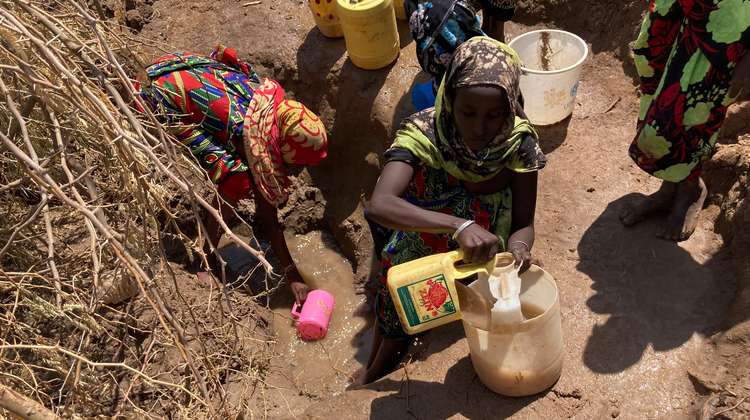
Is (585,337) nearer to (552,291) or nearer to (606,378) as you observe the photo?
(606,378)

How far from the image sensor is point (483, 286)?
6.65ft

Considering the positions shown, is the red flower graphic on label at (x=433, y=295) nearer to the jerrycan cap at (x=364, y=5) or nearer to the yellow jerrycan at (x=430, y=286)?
the yellow jerrycan at (x=430, y=286)

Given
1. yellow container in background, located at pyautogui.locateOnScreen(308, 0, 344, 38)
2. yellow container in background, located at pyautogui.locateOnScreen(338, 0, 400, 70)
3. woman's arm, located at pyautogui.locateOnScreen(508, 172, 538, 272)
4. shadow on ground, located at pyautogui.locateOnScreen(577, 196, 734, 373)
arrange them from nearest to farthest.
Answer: woman's arm, located at pyautogui.locateOnScreen(508, 172, 538, 272) < shadow on ground, located at pyautogui.locateOnScreen(577, 196, 734, 373) < yellow container in background, located at pyautogui.locateOnScreen(338, 0, 400, 70) < yellow container in background, located at pyautogui.locateOnScreen(308, 0, 344, 38)

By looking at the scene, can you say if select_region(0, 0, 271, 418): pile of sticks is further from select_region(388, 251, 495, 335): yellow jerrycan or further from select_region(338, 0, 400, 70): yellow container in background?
select_region(338, 0, 400, 70): yellow container in background

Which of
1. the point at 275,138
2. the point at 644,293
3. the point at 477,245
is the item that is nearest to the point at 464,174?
the point at 477,245

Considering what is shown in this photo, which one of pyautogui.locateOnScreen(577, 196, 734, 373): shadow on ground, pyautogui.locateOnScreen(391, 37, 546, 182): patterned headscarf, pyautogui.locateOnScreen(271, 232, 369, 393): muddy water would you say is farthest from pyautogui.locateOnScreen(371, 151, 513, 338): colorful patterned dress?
pyautogui.locateOnScreen(271, 232, 369, 393): muddy water

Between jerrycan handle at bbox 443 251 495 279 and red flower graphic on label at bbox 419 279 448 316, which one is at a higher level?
jerrycan handle at bbox 443 251 495 279

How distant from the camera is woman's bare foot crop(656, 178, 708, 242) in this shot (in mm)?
2729

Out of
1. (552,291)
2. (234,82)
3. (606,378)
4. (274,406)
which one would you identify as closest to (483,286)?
(552,291)

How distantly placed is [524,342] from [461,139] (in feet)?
2.46

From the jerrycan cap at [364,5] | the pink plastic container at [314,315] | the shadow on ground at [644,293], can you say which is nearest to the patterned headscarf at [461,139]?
the shadow on ground at [644,293]

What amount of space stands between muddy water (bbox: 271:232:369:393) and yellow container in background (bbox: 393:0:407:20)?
5.12ft

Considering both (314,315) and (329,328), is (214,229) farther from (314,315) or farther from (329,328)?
(329,328)

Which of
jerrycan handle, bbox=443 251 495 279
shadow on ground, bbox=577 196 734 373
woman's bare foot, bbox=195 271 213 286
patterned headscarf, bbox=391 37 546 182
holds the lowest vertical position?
woman's bare foot, bbox=195 271 213 286
